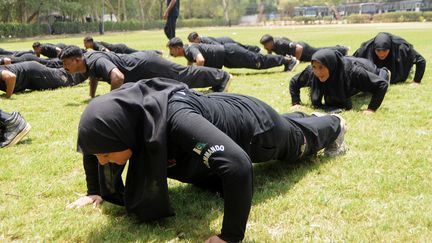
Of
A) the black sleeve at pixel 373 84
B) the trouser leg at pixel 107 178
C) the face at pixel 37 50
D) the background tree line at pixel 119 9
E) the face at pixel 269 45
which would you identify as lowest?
the trouser leg at pixel 107 178

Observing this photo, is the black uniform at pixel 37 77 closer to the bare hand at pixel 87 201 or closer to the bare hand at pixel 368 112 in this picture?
the bare hand at pixel 87 201

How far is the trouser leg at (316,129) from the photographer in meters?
3.87

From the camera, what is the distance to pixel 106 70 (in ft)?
22.4

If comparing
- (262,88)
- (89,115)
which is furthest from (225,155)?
(262,88)

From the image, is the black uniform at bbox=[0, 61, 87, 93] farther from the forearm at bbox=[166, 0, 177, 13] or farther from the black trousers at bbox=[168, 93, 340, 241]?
the black trousers at bbox=[168, 93, 340, 241]

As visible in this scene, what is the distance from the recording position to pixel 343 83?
626 centimetres

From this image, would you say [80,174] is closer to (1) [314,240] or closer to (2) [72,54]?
(1) [314,240]

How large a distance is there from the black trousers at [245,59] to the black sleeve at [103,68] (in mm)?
3921

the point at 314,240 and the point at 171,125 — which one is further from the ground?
the point at 171,125

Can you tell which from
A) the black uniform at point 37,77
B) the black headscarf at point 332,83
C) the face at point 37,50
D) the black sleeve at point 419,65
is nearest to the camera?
the black headscarf at point 332,83

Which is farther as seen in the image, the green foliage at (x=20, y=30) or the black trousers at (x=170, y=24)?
the green foliage at (x=20, y=30)

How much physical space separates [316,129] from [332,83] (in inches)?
101

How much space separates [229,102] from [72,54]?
4176 millimetres

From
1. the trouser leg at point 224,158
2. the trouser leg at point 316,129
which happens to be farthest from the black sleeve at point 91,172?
the trouser leg at point 316,129
